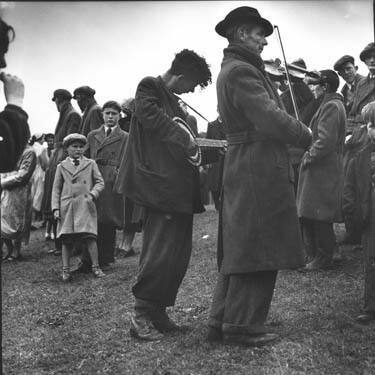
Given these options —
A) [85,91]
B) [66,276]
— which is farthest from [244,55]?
[85,91]

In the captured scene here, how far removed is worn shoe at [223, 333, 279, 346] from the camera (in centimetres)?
375

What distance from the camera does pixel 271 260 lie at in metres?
3.71

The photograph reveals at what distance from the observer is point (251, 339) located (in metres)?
3.75

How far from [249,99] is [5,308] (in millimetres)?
3407

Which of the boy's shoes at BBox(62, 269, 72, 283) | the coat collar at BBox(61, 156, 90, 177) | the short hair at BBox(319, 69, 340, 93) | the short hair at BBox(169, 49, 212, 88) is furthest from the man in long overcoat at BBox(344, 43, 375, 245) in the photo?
the boy's shoes at BBox(62, 269, 72, 283)

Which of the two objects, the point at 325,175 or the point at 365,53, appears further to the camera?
the point at 365,53

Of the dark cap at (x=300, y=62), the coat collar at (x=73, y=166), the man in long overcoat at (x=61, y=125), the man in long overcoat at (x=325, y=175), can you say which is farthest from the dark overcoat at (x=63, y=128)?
the man in long overcoat at (x=325, y=175)

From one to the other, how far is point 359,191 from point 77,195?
351 centimetres

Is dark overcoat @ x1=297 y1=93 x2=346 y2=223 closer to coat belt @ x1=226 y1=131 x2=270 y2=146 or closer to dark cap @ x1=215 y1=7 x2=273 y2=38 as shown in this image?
dark cap @ x1=215 y1=7 x2=273 y2=38

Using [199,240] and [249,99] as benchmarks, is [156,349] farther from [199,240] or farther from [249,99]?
[199,240]

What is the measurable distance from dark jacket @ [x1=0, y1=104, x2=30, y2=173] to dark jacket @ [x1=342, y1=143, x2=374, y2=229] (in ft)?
9.16

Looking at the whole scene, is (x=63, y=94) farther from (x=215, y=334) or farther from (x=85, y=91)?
(x=215, y=334)

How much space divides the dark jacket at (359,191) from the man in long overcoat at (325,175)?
153cm

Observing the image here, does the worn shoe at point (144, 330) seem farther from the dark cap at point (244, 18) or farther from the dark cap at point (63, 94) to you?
the dark cap at point (63, 94)
